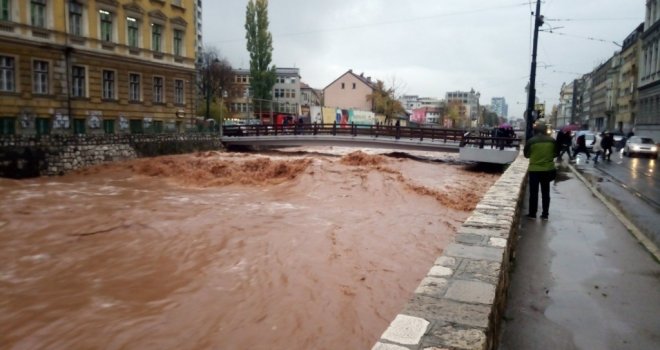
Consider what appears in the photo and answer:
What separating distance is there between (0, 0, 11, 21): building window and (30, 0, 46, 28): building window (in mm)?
1161

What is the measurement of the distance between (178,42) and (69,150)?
15.7 meters

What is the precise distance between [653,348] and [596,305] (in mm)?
814

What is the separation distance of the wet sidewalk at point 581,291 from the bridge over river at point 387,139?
21118 millimetres

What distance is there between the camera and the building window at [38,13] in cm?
2617

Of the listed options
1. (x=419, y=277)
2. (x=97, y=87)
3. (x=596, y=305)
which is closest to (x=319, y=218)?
(x=419, y=277)

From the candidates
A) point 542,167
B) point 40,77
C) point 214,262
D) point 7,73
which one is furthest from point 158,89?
point 542,167

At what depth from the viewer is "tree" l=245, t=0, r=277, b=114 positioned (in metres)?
58.2

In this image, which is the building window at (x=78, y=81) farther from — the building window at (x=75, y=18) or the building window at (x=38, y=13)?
the building window at (x=38, y=13)

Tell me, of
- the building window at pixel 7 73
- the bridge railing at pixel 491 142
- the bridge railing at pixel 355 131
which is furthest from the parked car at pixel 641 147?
the building window at pixel 7 73

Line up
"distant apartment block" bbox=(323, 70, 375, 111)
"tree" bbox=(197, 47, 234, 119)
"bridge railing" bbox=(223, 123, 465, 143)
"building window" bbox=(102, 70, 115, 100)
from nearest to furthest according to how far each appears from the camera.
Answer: "building window" bbox=(102, 70, 115, 100) < "bridge railing" bbox=(223, 123, 465, 143) < "tree" bbox=(197, 47, 234, 119) < "distant apartment block" bbox=(323, 70, 375, 111)

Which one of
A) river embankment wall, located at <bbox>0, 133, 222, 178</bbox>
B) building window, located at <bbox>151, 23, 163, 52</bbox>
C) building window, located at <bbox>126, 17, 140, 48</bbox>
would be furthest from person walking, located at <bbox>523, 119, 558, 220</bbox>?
building window, located at <bbox>151, 23, 163, 52</bbox>

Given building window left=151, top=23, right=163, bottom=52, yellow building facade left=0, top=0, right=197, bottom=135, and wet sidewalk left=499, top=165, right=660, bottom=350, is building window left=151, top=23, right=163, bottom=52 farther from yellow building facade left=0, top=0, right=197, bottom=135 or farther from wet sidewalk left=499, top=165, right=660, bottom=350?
wet sidewalk left=499, top=165, right=660, bottom=350

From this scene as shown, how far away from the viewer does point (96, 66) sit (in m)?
29.8

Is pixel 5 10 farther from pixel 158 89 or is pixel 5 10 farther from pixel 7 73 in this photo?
pixel 158 89
